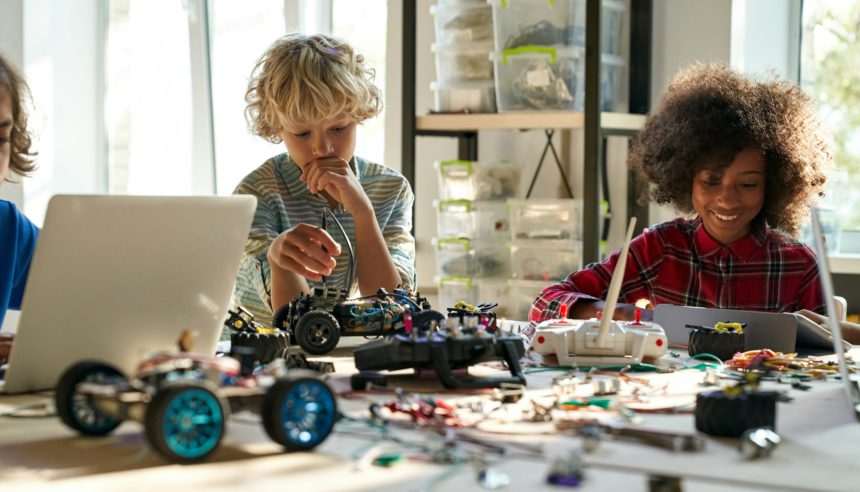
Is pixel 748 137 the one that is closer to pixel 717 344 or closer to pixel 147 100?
pixel 717 344

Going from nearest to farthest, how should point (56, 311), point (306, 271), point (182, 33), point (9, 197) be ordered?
point (56, 311) → point (306, 271) → point (9, 197) → point (182, 33)

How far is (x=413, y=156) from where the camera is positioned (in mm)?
2914

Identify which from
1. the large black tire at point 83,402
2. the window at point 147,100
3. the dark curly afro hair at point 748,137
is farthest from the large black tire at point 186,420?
the window at point 147,100

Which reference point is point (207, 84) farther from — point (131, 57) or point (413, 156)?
point (413, 156)

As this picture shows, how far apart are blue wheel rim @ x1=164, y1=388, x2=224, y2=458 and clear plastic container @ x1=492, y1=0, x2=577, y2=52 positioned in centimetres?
210

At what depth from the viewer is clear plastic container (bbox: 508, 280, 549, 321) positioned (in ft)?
9.12

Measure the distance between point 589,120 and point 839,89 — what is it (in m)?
0.71

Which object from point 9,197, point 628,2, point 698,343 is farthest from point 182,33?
point 698,343

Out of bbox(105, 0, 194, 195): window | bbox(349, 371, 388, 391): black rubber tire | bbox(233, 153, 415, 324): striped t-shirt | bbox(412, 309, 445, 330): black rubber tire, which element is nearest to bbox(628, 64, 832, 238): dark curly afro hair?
bbox(233, 153, 415, 324): striped t-shirt

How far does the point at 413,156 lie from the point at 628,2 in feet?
2.34

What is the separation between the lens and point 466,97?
9.36ft

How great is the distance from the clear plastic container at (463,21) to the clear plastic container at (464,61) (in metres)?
0.02

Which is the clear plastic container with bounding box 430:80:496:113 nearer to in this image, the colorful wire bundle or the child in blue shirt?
the child in blue shirt

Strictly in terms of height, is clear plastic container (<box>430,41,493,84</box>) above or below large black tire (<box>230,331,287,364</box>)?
above
